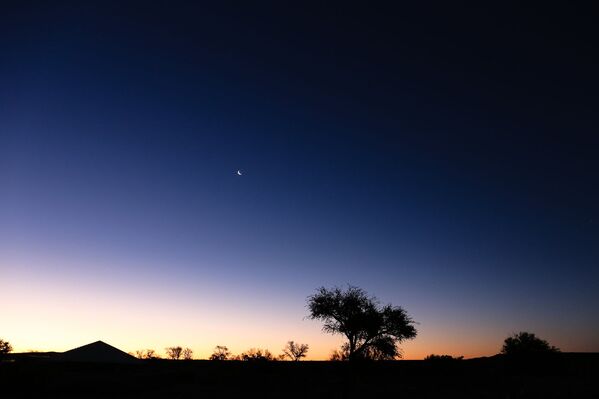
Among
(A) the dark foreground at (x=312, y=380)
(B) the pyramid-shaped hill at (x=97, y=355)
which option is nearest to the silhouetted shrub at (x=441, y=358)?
(A) the dark foreground at (x=312, y=380)

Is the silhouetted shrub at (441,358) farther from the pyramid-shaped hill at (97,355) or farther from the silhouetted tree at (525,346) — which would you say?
the pyramid-shaped hill at (97,355)

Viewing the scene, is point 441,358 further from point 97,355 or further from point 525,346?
point 97,355

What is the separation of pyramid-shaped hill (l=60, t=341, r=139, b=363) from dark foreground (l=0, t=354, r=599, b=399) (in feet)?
18.0

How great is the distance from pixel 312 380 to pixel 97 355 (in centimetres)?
2531

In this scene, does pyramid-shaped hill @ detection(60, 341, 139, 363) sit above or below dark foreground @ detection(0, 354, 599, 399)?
above

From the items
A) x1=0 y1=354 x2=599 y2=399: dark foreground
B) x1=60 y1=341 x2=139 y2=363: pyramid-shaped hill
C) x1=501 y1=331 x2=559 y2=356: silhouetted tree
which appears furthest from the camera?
x1=501 y1=331 x2=559 y2=356: silhouetted tree

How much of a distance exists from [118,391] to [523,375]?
45.8 metres

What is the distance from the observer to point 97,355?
32.0 metres

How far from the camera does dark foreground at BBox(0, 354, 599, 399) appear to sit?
123 ft

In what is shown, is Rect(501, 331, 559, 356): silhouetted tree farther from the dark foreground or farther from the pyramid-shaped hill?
the pyramid-shaped hill

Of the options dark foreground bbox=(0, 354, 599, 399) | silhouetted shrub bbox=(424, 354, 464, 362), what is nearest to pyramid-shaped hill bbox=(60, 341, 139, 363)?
dark foreground bbox=(0, 354, 599, 399)

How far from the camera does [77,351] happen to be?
106ft

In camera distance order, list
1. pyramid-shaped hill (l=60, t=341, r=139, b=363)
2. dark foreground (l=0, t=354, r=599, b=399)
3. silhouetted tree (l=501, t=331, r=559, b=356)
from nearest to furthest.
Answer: pyramid-shaped hill (l=60, t=341, r=139, b=363) < dark foreground (l=0, t=354, r=599, b=399) < silhouetted tree (l=501, t=331, r=559, b=356)

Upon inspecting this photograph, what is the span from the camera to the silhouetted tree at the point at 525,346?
5694 centimetres
